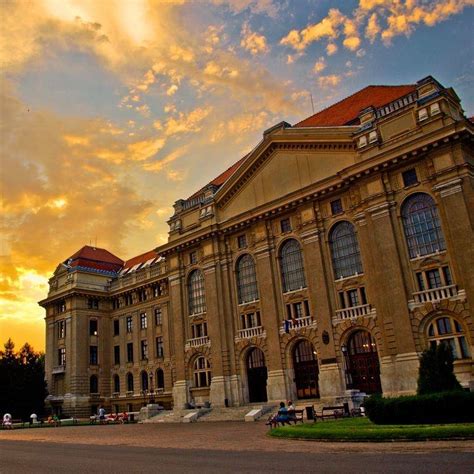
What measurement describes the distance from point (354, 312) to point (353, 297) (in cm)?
141

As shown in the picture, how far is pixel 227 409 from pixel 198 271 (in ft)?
48.7

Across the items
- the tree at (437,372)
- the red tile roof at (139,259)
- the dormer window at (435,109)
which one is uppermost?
the red tile roof at (139,259)

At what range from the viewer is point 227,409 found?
44688mm

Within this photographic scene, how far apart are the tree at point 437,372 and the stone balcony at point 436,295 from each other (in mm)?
12407

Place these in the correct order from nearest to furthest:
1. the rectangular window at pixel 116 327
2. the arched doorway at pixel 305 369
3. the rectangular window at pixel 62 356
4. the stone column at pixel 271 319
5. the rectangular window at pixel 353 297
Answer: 1. the rectangular window at pixel 353 297
2. the arched doorway at pixel 305 369
3. the stone column at pixel 271 319
4. the rectangular window at pixel 62 356
5. the rectangular window at pixel 116 327

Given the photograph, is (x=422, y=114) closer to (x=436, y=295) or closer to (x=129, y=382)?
(x=436, y=295)

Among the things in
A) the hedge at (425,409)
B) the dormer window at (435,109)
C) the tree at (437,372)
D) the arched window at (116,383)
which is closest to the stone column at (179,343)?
the arched window at (116,383)

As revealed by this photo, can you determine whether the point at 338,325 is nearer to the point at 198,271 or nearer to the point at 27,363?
the point at 198,271

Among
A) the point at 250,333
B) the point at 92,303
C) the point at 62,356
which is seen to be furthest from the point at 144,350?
the point at 250,333

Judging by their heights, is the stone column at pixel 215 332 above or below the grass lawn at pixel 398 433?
above

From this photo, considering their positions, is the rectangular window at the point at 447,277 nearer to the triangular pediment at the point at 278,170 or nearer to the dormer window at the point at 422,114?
the dormer window at the point at 422,114

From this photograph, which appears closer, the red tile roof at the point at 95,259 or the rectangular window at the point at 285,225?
the rectangular window at the point at 285,225

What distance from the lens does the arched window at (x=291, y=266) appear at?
1758 inches

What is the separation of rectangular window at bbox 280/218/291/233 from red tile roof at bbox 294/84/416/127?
32.5 feet
